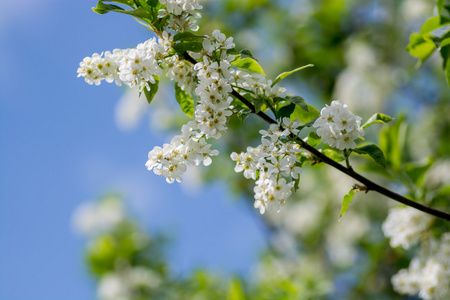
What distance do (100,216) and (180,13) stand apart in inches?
247

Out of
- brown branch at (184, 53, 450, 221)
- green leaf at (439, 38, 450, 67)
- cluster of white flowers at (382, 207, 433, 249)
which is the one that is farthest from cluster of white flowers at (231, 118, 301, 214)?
cluster of white flowers at (382, 207, 433, 249)

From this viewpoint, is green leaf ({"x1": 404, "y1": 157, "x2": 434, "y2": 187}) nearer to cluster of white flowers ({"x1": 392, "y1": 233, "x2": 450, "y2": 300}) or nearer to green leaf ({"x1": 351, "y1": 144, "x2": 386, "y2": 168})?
cluster of white flowers ({"x1": 392, "y1": 233, "x2": 450, "y2": 300})

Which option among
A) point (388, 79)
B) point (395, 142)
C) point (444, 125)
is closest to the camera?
point (395, 142)

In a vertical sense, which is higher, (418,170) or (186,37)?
(418,170)

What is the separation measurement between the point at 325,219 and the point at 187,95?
536cm

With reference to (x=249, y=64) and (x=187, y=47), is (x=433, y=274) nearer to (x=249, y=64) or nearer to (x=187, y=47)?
(x=249, y=64)

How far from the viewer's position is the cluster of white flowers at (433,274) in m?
2.25

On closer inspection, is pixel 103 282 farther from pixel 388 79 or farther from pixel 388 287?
pixel 388 79

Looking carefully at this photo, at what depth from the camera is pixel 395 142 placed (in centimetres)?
254

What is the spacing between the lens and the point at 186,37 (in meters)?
1.50

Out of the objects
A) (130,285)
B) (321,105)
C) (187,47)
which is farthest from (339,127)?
(130,285)

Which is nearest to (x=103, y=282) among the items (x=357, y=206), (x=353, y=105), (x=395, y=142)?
(x=357, y=206)

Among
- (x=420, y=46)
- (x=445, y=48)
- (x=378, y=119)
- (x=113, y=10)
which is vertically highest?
(x=420, y=46)

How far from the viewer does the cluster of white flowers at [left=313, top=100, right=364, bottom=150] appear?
4.90 ft
